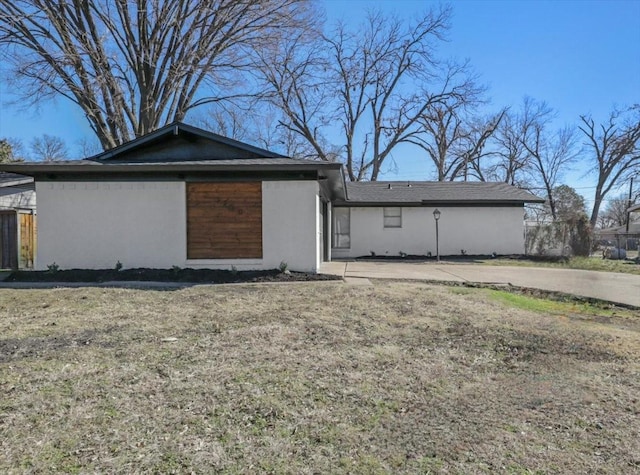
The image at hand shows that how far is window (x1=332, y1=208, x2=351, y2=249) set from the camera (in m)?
17.7

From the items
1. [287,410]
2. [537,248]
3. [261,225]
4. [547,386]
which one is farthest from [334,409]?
[537,248]

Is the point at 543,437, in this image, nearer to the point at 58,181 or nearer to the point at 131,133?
the point at 58,181

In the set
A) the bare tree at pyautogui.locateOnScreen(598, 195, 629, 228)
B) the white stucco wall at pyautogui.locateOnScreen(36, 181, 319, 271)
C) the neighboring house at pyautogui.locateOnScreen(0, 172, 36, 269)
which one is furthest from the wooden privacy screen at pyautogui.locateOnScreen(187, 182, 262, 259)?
the bare tree at pyautogui.locateOnScreen(598, 195, 629, 228)

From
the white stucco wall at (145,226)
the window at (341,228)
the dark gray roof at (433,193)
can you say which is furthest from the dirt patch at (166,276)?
the dark gray roof at (433,193)

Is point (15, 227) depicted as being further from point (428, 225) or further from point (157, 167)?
point (428, 225)

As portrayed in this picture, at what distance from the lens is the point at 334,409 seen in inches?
119

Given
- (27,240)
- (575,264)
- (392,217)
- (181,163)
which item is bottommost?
(575,264)

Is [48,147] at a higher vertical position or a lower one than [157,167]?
higher

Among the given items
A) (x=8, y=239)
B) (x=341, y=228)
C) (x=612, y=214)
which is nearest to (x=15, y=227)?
(x=8, y=239)

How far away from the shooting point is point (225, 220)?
9891mm

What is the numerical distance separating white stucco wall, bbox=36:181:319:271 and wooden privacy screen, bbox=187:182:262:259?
6.1 inches

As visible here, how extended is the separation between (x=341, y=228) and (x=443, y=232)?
4383mm

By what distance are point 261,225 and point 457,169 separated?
2815 cm

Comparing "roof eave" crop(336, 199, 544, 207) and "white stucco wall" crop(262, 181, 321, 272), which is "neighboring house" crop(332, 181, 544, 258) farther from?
"white stucco wall" crop(262, 181, 321, 272)
